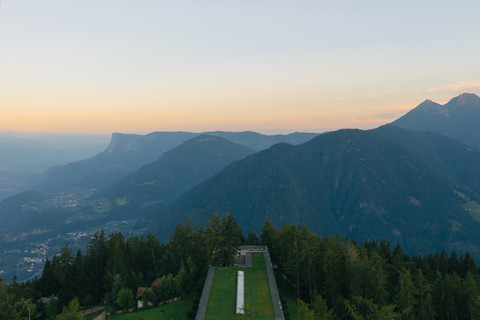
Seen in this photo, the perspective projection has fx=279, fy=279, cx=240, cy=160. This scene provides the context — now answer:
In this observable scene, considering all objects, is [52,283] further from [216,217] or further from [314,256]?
[314,256]

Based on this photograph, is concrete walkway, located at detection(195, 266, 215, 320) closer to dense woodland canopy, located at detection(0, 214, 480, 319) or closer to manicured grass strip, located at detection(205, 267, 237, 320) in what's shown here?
manicured grass strip, located at detection(205, 267, 237, 320)

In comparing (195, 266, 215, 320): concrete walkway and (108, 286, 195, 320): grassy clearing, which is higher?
(195, 266, 215, 320): concrete walkway

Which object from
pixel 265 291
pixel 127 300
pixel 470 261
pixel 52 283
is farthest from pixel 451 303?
pixel 52 283

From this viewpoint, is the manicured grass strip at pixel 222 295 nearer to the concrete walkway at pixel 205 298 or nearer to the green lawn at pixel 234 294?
the green lawn at pixel 234 294

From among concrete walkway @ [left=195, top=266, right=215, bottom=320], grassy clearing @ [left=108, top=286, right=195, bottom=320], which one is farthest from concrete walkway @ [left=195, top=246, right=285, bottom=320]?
grassy clearing @ [left=108, top=286, right=195, bottom=320]

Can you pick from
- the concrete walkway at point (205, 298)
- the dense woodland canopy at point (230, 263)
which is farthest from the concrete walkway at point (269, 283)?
the dense woodland canopy at point (230, 263)

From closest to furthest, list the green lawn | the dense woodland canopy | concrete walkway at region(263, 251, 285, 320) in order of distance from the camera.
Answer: concrete walkway at region(263, 251, 285, 320)
the green lawn
the dense woodland canopy
